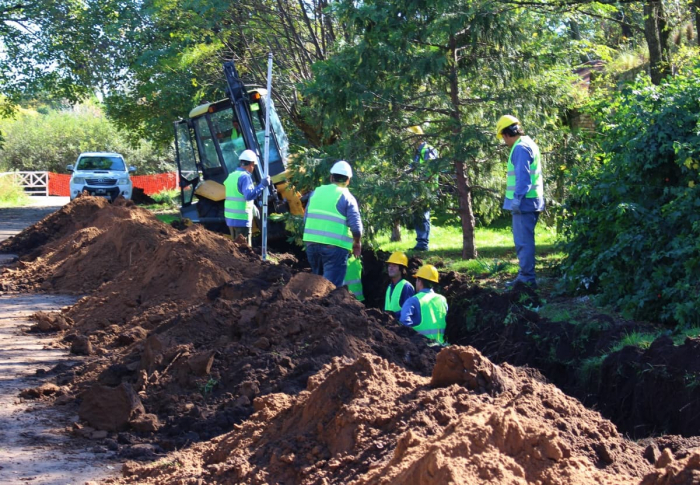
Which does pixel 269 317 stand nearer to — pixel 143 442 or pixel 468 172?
pixel 143 442

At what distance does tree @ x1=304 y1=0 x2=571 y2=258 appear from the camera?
1120 cm

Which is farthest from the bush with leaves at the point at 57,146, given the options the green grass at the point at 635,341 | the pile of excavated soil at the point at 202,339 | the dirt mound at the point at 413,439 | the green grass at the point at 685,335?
the dirt mound at the point at 413,439

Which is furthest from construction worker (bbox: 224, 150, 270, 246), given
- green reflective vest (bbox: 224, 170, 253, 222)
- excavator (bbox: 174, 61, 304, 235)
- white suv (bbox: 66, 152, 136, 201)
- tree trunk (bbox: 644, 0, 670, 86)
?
white suv (bbox: 66, 152, 136, 201)

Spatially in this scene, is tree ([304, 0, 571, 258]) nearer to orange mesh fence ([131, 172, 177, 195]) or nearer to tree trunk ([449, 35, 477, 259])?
tree trunk ([449, 35, 477, 259])

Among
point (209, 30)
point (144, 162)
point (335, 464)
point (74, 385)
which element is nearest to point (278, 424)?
point (335, 464)

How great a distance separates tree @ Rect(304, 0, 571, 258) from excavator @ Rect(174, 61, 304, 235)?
303cm

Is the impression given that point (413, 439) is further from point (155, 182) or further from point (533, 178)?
point (155, 182)

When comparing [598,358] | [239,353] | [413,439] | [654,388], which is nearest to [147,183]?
[239,353]

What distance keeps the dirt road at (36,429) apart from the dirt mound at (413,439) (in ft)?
1.46

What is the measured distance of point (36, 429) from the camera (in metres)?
6.22

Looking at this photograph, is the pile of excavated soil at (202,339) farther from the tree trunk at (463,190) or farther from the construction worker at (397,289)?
the tree trunk at (463,190)

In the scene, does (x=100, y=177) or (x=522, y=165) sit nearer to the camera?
(x=522, y=165)

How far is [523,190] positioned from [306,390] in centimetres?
486

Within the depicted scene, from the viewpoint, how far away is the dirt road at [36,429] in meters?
5.32
